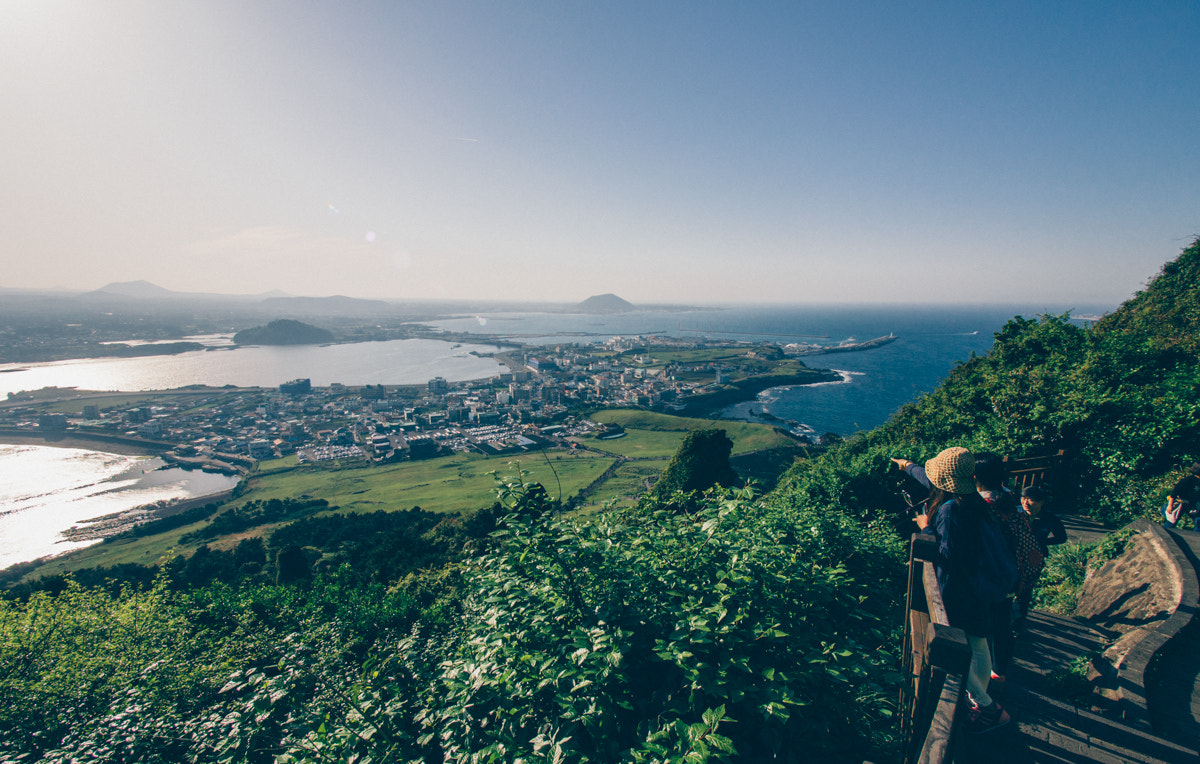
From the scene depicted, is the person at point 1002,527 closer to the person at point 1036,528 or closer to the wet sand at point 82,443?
the person at point 1036,528

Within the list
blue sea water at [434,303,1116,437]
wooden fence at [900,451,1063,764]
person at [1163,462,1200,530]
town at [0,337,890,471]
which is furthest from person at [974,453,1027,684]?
town at [0,337,890,471]

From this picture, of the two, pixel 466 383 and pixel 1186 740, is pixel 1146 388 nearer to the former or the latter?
pixel 1186 740

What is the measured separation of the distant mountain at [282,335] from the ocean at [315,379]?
384 inches

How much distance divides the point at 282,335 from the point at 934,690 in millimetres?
155572

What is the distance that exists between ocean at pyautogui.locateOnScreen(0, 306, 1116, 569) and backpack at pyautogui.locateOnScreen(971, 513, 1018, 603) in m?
18.6

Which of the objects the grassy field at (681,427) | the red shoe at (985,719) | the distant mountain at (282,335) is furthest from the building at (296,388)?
the red shoe at (985,719)

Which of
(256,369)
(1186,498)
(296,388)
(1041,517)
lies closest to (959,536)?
(1041,517)

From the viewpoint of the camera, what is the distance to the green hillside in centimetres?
269

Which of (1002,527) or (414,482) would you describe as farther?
(414,482)

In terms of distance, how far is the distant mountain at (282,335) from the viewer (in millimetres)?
122438

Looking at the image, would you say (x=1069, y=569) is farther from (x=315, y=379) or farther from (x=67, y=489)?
(x=315, y=379)

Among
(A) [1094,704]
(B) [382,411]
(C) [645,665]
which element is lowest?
(B) [382,411]

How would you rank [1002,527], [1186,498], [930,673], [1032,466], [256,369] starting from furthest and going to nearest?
[256,369]
[1186,498]
[1032,466]
[1002,527]
[930,673]

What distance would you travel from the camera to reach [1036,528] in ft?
14.2
